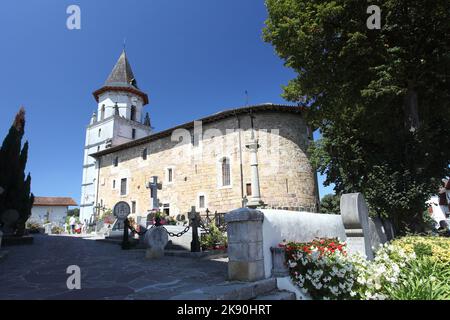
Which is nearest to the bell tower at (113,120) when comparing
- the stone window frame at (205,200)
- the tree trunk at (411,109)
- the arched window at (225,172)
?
the stone window frame at (205,200)

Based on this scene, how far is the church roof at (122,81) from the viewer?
37219 millimetres

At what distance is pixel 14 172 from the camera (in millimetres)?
13258

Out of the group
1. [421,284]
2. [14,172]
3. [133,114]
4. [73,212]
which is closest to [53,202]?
[73,212]

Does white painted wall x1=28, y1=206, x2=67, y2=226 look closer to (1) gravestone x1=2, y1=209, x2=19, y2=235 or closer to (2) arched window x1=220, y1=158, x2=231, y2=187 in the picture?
(2) arched window x1=220, y1=158, x2=231, y2=187

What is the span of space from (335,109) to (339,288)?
10009 mm

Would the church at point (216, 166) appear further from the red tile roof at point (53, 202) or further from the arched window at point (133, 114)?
the red tile roof at point (53, 202)

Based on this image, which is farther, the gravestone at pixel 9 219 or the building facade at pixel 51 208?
the building facade at pixel 51 208

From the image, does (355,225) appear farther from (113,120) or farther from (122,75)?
(122,75)

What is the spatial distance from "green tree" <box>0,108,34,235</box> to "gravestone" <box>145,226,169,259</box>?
8.06 metres

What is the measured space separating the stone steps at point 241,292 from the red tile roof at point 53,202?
193 ft

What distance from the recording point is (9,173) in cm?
1275

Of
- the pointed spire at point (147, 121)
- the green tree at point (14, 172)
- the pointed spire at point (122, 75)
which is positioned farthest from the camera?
the pointed spire at point (147, 121)

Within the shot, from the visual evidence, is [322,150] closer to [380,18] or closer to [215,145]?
[380,18]
